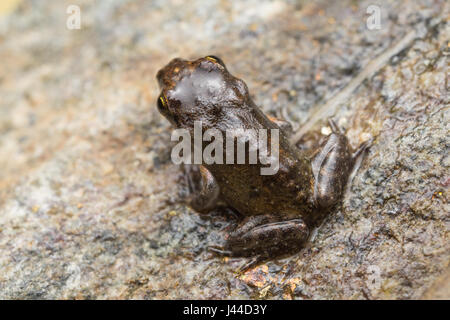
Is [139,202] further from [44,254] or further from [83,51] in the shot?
[83,51]

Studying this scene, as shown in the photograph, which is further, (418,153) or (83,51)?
(83,51)

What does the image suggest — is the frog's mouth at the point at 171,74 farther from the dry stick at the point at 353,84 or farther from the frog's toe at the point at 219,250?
the frog's toe at the point at 219,250

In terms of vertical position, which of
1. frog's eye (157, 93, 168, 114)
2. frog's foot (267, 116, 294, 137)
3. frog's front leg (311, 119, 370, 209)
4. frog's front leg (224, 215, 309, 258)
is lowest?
frog's front leg (224, 215, 309, 258)

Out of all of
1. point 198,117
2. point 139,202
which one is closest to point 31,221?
point 139,202

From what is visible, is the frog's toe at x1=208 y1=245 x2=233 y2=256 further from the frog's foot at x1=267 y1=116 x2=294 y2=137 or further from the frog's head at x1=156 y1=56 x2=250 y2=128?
the frog's foot at x1=267 y1=116 x2=294 y2=137

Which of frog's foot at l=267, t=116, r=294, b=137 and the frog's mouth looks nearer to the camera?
the frog's mouth

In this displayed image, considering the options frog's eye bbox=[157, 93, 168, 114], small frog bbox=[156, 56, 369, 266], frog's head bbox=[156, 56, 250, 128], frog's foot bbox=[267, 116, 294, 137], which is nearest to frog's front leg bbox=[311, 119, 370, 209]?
small frog bbox=[156, 56, 369, 266]
